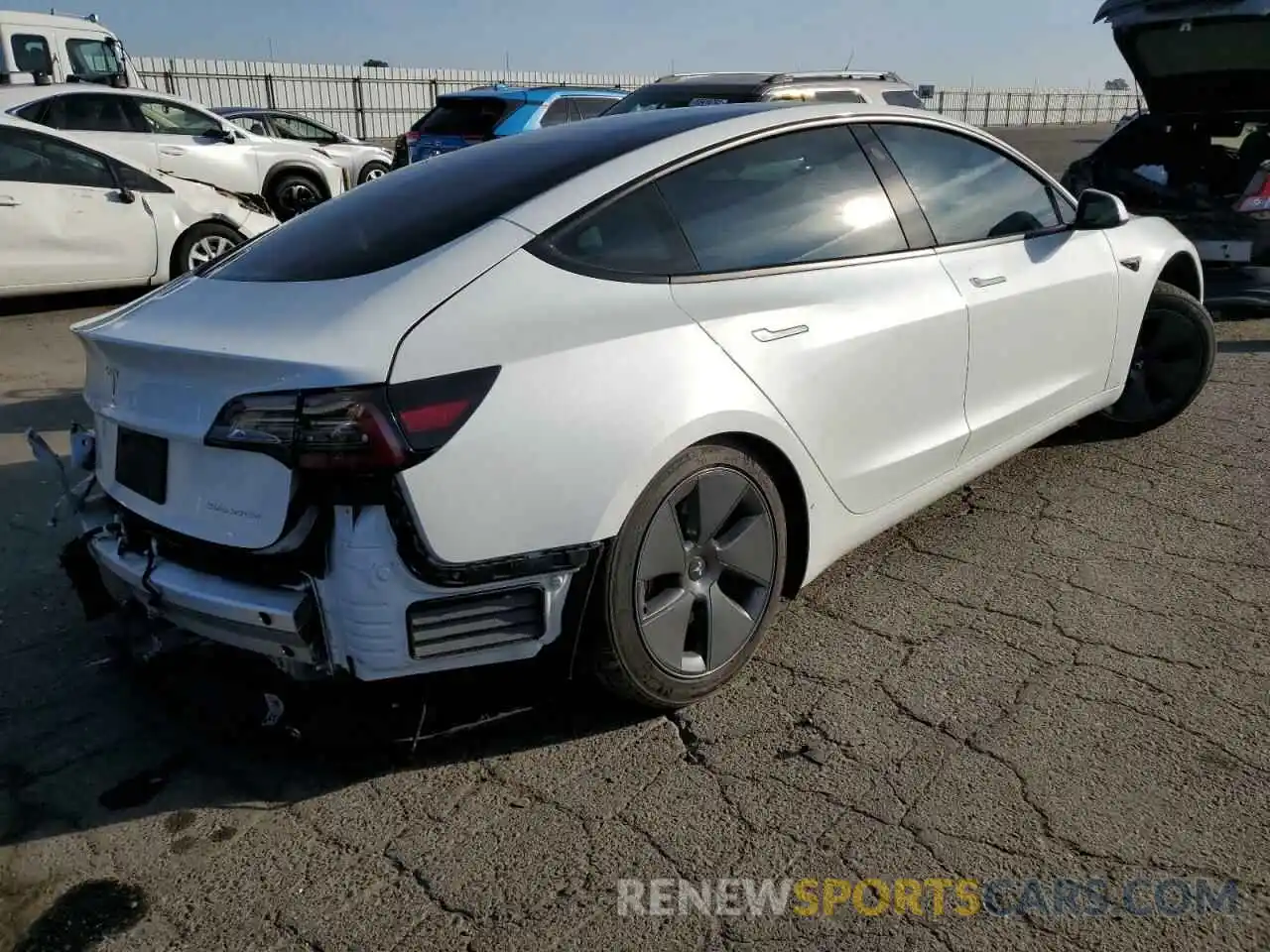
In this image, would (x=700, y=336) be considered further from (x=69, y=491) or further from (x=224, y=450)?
(x=69, y=491)

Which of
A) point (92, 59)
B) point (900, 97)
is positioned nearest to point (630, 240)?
point (900, 97)

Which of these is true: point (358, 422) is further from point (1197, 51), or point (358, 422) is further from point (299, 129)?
point (299, 129)

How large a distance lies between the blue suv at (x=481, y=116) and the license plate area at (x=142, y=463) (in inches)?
408

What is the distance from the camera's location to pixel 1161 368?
4.96 metres

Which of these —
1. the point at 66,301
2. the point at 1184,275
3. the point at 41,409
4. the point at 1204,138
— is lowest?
the point at 66,301

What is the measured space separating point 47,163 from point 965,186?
276 inches

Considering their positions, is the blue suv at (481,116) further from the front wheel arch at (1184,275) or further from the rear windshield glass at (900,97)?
the front wheel arch at (1184,275)

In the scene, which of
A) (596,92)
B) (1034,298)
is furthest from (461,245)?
(596,92)

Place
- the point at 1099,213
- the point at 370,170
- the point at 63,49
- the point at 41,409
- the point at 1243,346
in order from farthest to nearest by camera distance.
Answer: the point at 370,170 → the point at 63,49 → the point at 1243,346 → the point at 41,409 → the point at 1099,213

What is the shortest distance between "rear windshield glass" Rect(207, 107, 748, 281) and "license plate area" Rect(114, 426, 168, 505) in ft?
1.68

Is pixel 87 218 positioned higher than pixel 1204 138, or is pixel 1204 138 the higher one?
pixel 1204 138

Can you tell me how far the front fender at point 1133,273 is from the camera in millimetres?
4418

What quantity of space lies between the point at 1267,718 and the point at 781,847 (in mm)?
1386

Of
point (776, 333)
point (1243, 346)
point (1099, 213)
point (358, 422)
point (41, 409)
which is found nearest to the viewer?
point (358, 422)
